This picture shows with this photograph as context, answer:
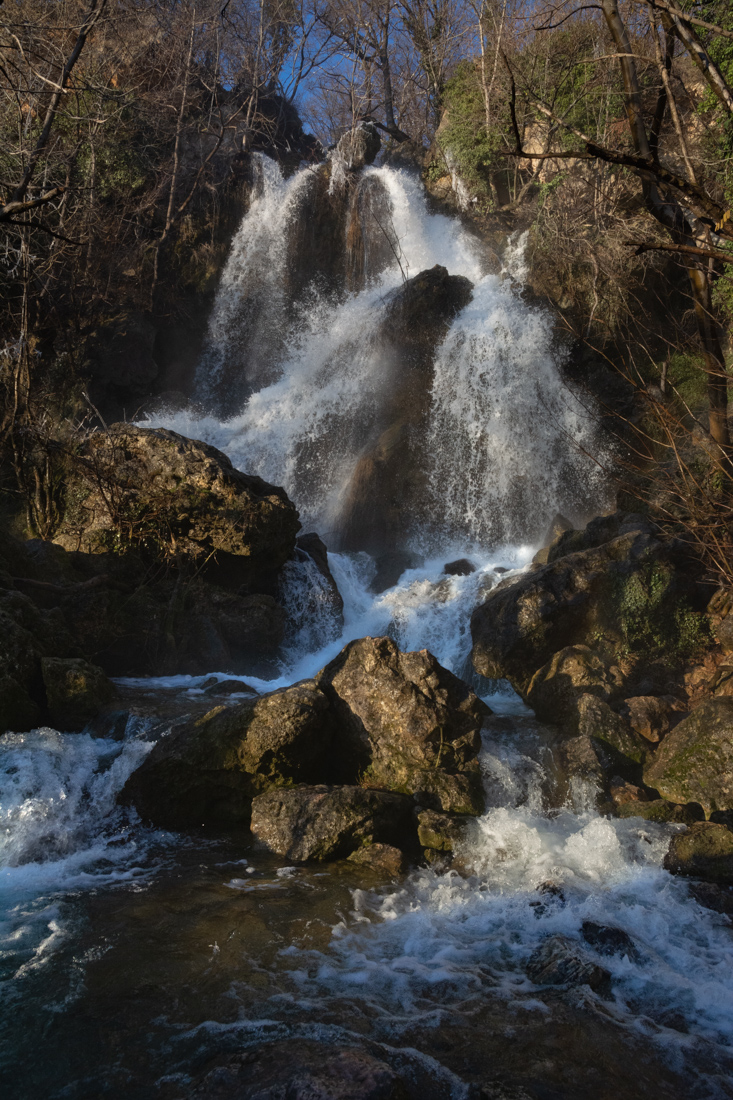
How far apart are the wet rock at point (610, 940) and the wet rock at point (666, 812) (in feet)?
5.97

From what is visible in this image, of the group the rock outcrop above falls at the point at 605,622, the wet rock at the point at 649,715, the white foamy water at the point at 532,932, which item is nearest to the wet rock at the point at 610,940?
the white foamy water at the point at 532,932

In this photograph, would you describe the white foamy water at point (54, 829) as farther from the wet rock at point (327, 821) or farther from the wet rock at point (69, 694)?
the wet rock at point (327, 821)

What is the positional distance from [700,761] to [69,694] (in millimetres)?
6532

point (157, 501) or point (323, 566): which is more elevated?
point (157, 501)

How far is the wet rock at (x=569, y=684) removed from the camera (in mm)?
8391

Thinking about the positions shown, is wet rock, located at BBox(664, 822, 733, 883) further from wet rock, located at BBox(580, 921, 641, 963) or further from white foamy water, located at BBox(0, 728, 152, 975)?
white foamy water, located at BBox(0, 728, 152, 975)

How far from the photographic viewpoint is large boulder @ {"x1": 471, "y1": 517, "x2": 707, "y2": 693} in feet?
31.3

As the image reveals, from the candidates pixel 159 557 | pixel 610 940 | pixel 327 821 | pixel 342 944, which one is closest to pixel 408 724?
pixel 327 821

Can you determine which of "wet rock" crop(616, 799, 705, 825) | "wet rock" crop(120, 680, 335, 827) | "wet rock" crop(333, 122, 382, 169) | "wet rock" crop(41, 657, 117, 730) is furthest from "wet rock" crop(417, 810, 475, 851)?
"wet rock" crop(333, 122, 382, 169)

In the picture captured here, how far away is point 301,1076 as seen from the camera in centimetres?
309

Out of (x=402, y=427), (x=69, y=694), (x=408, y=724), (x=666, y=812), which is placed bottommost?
(x=666, y=812)

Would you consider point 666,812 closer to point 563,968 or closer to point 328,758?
point 563,968

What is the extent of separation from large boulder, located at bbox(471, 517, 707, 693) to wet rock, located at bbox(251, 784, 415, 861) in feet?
12.6

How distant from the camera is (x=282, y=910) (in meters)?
5.06
